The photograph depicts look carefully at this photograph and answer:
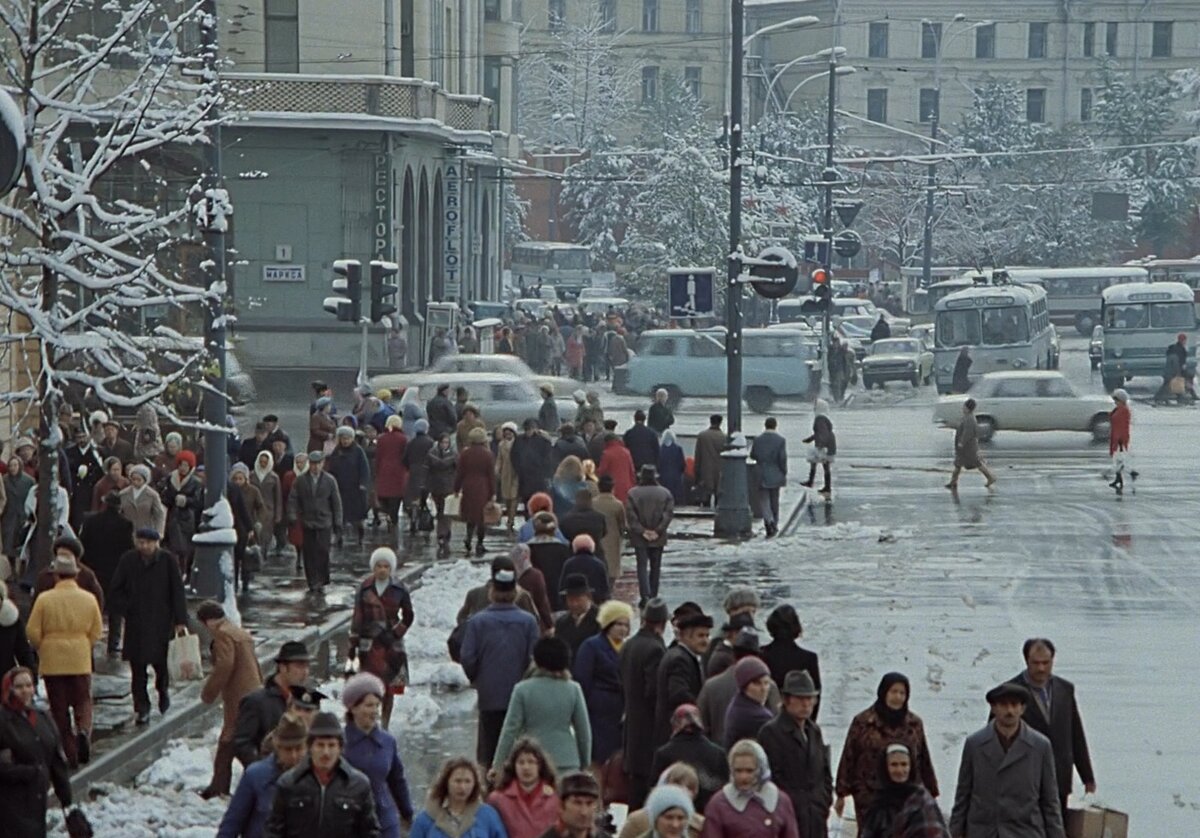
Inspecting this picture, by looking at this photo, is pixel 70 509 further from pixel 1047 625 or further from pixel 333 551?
pixel 1047 625

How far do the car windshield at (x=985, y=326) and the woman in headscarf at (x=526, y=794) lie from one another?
4988 cm

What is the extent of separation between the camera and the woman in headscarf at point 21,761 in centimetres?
1136

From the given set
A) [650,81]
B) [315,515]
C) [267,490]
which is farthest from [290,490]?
[650,81]

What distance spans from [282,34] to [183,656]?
126 feet

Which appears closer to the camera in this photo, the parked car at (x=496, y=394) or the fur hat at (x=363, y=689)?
the fur hat at (x=363, y=689)

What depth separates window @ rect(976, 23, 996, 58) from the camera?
395 ft

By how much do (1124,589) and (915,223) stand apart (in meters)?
78.9

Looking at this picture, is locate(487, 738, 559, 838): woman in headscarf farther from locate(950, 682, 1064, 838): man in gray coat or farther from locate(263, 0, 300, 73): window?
locate(263, 0, 300, 73): window

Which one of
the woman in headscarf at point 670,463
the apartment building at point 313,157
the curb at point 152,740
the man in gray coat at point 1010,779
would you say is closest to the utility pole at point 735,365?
the woman in headscarf at point 670,463

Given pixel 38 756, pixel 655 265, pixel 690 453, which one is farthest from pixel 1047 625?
pixel 655 265

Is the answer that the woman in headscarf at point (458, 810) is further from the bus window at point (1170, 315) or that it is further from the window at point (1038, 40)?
the window at point (1038, 40)

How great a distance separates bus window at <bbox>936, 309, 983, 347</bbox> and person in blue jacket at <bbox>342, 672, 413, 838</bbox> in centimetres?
4922

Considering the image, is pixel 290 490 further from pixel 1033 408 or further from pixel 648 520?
pixel 1033 408

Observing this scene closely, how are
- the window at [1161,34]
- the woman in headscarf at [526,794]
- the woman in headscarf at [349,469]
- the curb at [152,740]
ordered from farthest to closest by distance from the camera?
the window at [1161,34], the woman in headscarf at [349,469], the curb at [152,740], the woman in headscarf at [526,794]
